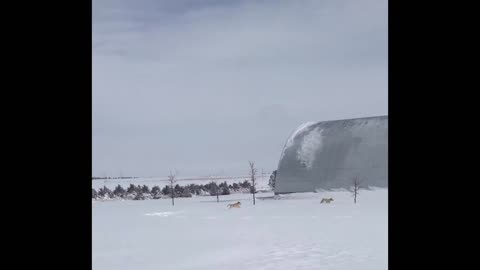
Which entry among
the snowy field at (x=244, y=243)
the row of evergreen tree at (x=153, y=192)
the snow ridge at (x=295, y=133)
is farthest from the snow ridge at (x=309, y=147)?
the snowy field at (x=244, y=243)

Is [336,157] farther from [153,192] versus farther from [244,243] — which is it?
[244,243]

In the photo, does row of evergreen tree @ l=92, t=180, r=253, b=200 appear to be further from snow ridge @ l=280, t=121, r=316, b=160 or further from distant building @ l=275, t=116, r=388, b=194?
snow ridge @ l=280, t=121, r=316, b=160

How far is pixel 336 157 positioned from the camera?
53.5 meters

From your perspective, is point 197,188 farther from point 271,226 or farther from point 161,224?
point 271,226

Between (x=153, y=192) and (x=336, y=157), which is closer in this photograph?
(x=336, y=157)

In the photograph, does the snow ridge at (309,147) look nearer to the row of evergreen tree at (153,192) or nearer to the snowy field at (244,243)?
the row of evergreen tree at (153,192)

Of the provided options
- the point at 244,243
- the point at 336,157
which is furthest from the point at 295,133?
the point at 244,243

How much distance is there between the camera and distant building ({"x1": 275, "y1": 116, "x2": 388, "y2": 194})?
5078 centimetres
